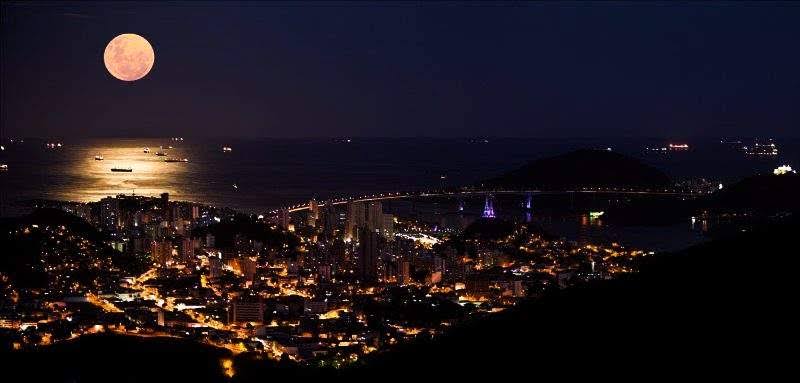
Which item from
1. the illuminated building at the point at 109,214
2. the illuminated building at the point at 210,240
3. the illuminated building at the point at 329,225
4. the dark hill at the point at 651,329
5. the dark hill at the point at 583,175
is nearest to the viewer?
the dark hill at the point at 651,329

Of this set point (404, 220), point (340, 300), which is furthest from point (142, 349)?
point (404, 220)

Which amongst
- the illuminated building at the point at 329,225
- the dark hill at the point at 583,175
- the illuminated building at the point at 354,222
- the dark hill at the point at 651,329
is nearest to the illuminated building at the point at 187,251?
the illuminated building at the point at 329,225

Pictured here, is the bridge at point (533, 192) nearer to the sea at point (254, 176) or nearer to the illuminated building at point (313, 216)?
the sea at point (254, 176)

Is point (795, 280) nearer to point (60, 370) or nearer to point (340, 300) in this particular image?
point (340, 300)

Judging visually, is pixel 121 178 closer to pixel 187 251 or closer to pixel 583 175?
pixel 583 175

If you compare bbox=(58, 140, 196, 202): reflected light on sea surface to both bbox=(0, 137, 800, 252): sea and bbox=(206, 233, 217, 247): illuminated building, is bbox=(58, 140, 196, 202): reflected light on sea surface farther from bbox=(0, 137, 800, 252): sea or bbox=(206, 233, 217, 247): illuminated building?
bbox=(206, 233, 217, 247): illuminated building

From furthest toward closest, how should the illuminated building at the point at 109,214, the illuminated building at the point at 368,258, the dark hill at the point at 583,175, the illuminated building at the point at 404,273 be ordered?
the dark hill at the point at 583,175 < the illuminated building at the point at 109,214 < the illuminated building at the point at 368,258 < the illuminated building at the point at 404,273

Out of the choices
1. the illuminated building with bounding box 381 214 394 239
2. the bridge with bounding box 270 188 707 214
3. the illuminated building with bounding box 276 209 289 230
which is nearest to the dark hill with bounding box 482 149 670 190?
the bridge with bounding box 270 188 707 214

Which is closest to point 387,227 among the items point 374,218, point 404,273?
point 374,218
